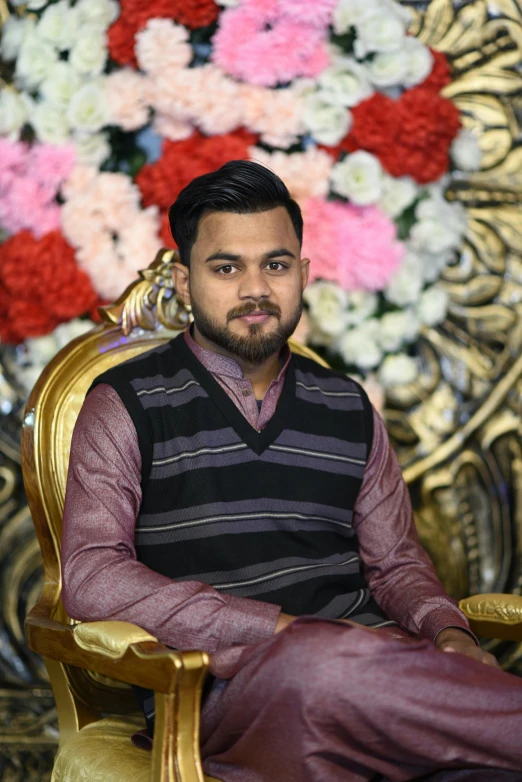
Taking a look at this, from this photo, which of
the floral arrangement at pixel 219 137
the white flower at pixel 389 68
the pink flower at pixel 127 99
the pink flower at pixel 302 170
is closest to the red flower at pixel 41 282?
the floral arrangement at pixel 219 137

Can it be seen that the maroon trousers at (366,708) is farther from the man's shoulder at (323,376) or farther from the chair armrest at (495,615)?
the man's shoulder at (323,376)

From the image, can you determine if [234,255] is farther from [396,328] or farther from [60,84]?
[60,84]

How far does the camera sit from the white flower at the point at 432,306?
10.8 ft

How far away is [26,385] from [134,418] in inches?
50.2

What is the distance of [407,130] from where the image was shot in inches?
125

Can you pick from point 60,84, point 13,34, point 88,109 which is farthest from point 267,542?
point 13,34

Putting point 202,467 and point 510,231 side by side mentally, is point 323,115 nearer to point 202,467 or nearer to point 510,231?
point 510,231

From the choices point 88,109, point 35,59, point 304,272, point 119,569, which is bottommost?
point 119,569

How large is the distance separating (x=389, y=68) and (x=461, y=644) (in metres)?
1.90

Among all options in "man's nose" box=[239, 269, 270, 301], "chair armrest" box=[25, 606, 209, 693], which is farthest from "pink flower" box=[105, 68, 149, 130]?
"chair armrest" box=[25, 606, 209, 693]

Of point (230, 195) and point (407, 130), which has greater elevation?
point (407, 130)

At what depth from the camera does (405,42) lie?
126 inches

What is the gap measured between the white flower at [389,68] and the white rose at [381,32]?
0.07ft

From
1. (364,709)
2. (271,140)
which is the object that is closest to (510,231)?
(271,140)
